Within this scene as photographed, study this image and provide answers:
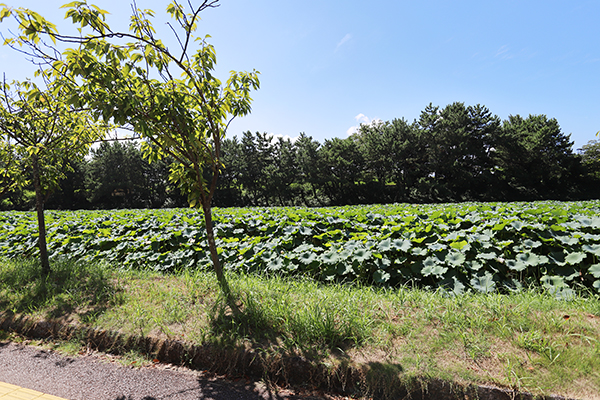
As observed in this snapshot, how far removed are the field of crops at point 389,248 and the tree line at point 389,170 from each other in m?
27.6

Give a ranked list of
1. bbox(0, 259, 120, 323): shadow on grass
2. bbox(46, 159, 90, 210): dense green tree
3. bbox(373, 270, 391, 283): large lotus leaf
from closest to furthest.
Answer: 1. bbox(0, 259, 120, 323): shadow on grass
2. bbox(373, 270, 391, 283): large lotus leaf
3. bbox(46, 159, 90, 210): dense green tree

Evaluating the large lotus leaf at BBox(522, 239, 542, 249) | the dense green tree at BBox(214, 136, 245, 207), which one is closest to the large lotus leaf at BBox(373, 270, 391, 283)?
the large lotus leaf at BBox(522, 239, 542, 249)

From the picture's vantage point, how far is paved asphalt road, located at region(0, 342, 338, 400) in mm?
2154

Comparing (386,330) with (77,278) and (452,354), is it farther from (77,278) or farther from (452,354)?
(77,278)

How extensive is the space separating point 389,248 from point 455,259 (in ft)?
2.64

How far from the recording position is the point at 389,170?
33.6 meters

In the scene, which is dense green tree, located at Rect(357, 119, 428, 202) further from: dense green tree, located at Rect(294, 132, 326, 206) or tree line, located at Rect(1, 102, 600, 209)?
dense green tree, located at Rect(294, 132, 326, 206)

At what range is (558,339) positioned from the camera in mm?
2193

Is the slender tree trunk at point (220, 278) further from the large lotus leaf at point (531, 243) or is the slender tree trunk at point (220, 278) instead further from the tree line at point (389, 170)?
the tree line at point (389, 170)

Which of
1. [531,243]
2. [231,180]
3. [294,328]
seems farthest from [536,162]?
[294,328]

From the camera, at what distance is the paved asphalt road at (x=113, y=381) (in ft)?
7.07

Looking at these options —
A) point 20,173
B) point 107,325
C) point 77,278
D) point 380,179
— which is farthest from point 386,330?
point 380,179

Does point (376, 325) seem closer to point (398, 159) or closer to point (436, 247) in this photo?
point (436, 247)

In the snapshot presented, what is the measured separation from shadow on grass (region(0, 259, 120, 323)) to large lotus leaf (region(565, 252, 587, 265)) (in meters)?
5.42
